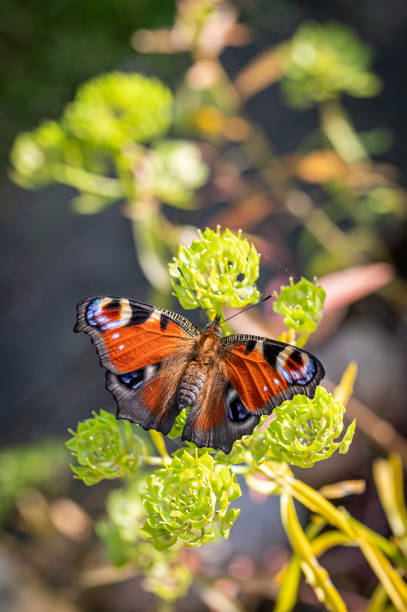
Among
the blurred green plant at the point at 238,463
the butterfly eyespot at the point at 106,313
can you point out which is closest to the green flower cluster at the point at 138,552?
the blurred green plant at the point at 238,463

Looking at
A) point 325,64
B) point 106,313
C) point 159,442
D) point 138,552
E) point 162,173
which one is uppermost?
point 325,64

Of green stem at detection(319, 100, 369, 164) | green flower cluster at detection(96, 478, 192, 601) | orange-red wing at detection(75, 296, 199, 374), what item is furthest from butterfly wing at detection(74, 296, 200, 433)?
green stem at detection(319, 100, 369, 164)

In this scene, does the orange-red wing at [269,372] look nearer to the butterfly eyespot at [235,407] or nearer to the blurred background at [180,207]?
the butterfly eyespot at [235,407]

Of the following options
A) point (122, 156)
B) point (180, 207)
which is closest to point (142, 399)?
point (122, 156)

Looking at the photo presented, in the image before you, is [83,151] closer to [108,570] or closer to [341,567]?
[108,570]

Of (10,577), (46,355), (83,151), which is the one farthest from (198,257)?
(46,355)

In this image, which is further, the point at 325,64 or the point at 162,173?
the point at 325,64

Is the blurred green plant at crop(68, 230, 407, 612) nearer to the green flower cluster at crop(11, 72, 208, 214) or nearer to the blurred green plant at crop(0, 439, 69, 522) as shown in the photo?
the green flower cluster at crop(11, 72, 208, 214)

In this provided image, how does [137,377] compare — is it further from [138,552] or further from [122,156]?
[122,156]
